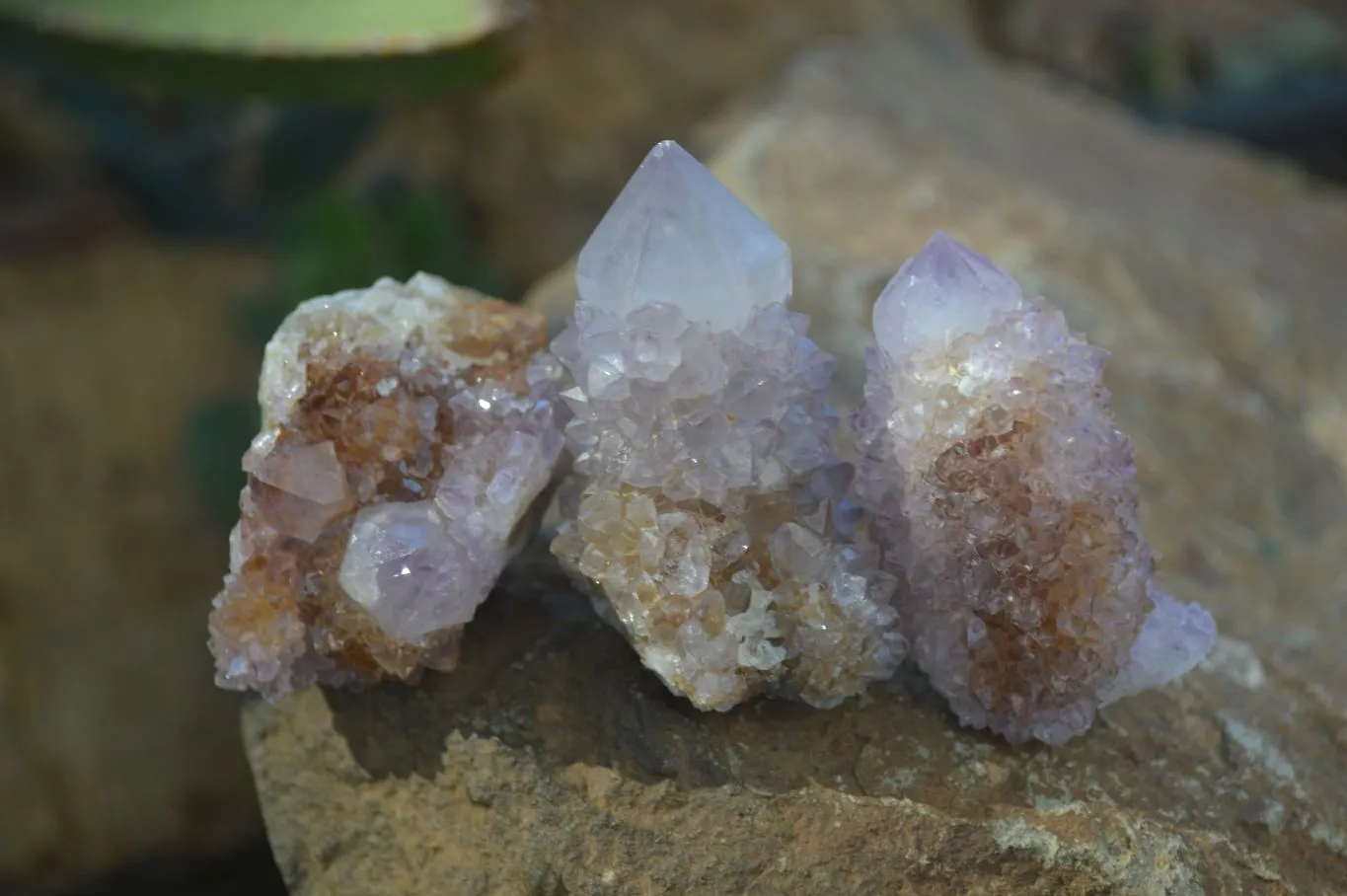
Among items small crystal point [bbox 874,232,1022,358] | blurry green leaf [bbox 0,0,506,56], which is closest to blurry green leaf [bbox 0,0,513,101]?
blurry green leaf [bbox 0,0,506,56]

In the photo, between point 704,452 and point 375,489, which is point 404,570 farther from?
point 704,452

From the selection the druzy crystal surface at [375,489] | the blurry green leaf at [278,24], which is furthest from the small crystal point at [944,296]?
the blurry green leaf at [278,24]

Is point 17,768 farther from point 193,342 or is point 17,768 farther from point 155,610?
point 193,342

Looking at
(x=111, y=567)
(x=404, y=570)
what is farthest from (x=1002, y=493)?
(x=111, y=567)

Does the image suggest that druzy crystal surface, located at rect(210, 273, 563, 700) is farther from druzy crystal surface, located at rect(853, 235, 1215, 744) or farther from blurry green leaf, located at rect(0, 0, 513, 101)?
blurry green leaf, located at rect(0, 0, 513, 101)

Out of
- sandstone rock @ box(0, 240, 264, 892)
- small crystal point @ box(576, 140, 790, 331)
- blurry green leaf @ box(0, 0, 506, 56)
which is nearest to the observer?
small crystal point @ box(576, 140, 790, 331)

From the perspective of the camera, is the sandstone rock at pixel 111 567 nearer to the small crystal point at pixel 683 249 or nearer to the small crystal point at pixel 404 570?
the small crystal point at pixel 404 570

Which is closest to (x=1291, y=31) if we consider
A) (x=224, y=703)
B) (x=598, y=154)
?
(x=598, y=154)
